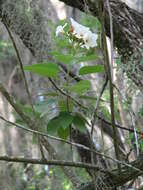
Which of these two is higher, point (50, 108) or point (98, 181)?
point (50, 108)

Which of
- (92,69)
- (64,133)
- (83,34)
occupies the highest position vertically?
(83,34)

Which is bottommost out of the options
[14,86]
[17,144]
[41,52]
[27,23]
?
[17,144]

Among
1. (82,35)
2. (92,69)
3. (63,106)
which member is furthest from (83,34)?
(63,106)

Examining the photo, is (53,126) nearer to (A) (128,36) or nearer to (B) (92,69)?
(B) (92,69)

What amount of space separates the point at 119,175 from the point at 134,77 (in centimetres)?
49

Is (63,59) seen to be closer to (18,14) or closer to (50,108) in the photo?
(50,108)

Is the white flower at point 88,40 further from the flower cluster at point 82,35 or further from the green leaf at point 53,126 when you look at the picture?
the green leaf at point 53,126

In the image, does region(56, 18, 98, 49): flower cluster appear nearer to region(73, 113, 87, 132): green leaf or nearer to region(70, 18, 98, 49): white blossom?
region(70, 18, 98, 49): white blossom

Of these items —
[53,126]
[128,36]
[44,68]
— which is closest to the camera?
[44,68]

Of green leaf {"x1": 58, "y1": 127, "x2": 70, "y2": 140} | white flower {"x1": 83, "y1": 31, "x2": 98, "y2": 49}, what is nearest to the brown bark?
white flower {"x1": 83, "y1": 31, "x2": 98, "y2": 49}

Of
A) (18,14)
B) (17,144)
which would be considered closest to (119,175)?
(18,14)

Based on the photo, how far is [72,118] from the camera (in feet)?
3.90

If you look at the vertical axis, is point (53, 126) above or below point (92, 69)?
below

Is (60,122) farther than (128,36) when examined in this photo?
No
